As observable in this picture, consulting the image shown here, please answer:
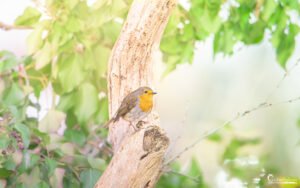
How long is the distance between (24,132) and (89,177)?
24 cm

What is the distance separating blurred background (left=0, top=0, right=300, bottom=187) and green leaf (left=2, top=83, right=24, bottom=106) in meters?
0.48

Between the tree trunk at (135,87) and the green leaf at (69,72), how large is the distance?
0.74 feet

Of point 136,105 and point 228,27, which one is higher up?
point 228,27

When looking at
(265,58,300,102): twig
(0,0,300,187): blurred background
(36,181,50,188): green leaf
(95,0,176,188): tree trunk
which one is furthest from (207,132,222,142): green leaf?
(36,181,50,188): green leaf

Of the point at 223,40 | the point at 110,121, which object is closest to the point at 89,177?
the point at 110,121

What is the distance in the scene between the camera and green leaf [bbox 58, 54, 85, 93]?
2.01 meters

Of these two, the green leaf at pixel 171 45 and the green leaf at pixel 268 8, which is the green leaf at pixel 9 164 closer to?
the green leaf at pixel 171 45

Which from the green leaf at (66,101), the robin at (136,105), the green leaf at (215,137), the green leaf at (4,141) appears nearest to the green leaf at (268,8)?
the green leaf at (215,137)

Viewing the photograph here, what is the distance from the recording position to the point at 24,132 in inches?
70.4

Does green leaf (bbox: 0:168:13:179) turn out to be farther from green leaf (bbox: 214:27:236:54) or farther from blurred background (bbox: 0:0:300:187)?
green leaf (bbox: 214:27:236:54)

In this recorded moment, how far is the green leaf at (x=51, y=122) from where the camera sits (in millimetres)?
1989

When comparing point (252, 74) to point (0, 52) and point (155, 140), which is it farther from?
point (0, 52)

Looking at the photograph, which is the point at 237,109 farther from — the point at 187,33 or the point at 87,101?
the point at 87,101

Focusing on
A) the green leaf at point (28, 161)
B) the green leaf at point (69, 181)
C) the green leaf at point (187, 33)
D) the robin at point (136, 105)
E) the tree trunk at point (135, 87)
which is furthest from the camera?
the green leaf at point (187, 33)
